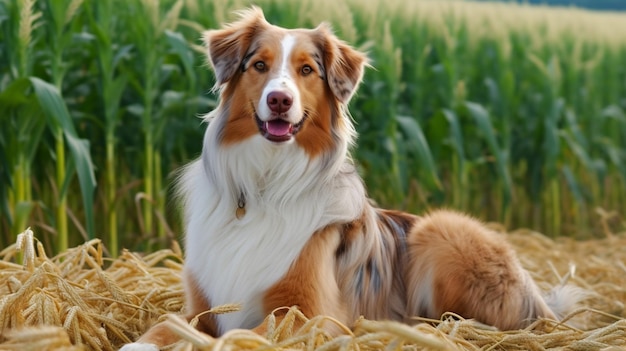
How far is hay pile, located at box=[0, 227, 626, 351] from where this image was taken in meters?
3.07

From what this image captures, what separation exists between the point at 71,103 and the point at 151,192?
876 mm

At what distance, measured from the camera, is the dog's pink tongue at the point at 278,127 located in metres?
4.01

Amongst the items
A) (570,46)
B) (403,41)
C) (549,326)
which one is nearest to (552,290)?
(549,326)

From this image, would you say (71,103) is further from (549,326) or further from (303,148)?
(549,326)

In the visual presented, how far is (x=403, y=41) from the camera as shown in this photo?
349 inches

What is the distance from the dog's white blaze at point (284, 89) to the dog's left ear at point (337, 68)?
0.86 feet

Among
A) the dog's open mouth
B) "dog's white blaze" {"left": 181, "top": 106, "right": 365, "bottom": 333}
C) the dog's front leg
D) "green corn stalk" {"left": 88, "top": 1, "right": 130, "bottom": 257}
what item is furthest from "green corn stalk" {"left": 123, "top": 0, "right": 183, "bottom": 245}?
the dog's front leg

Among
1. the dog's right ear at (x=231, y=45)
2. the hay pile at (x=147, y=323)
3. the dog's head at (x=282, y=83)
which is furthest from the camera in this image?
the dog's right ear at (x=231, y=45)

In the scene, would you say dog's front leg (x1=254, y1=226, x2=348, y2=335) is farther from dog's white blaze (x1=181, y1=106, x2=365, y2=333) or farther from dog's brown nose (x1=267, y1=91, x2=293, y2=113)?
dog's brown nose (x1=267, y1=91, x2=293, y2=113)

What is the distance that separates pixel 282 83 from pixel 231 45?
49 centimetres

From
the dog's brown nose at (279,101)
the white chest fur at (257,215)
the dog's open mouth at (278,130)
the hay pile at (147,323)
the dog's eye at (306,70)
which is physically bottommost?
the hay pile at (147,323)

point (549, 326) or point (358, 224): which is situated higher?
point (358, 224)

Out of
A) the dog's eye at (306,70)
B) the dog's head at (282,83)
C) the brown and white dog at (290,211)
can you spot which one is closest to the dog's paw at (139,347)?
the brown and white dog at (290,211)

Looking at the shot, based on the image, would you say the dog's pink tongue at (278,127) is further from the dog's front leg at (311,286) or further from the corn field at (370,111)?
the corn field at (370,111)
